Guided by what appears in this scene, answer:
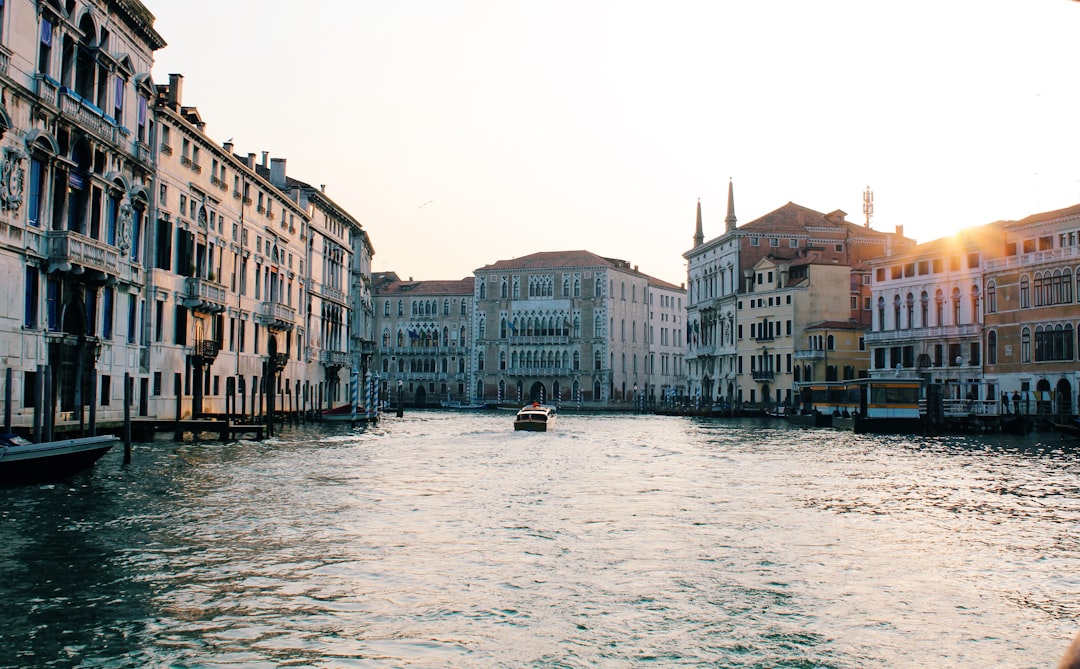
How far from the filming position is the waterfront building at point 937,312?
1852 inches

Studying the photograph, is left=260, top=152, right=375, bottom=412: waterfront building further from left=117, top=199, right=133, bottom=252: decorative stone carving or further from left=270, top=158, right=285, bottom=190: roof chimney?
left=117, top=199, right=133, bottom=252: decorative stone carving

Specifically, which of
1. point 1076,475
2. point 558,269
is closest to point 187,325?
point 1076,475

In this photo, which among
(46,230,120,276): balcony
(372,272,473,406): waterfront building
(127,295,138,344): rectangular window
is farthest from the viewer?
(372,272,473,406): waterfront building

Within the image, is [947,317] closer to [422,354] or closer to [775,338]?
[775,338]

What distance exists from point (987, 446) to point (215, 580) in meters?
27.7

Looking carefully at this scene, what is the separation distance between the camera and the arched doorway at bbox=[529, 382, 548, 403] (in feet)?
275

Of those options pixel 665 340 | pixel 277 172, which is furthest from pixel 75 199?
pixel 665 340

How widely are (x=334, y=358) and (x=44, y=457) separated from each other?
1443 inches

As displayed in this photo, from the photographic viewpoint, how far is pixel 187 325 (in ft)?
105

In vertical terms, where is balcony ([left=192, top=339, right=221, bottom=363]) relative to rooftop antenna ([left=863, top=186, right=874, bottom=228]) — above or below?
below

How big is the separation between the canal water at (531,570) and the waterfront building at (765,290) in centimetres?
4433

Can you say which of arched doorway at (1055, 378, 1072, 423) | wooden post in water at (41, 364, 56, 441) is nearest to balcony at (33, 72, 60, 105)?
wooden post in water at (41, 364, 56, 441)

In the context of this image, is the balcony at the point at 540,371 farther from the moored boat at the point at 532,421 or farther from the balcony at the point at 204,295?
the balcony at the point at 204,295

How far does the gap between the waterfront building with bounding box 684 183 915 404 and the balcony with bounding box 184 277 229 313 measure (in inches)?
1536
